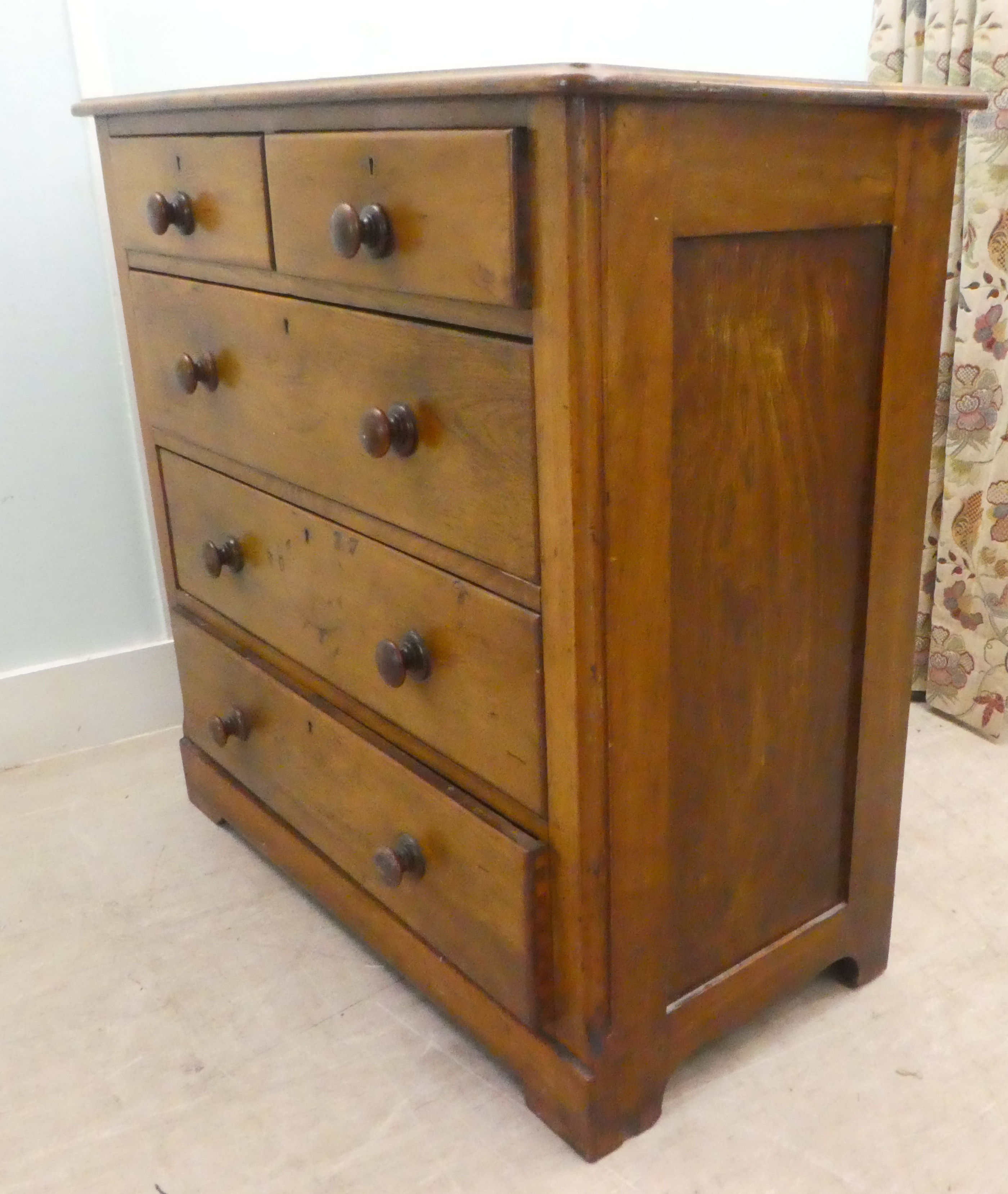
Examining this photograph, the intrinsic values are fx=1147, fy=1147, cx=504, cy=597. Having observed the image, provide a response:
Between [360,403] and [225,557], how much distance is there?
39 centimetres

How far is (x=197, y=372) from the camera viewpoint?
128cm

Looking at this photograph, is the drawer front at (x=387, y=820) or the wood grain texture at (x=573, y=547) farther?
the drawer front at (x=387, y=820)

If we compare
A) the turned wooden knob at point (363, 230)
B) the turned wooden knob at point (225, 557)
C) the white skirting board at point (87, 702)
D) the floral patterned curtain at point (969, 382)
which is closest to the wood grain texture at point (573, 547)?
the turned wooden knob at point (363, 230)

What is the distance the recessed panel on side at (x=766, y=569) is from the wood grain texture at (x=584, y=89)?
4.0 inches

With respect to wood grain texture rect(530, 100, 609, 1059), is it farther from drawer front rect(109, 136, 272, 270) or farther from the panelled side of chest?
drawer front rect(109, 136, 272, 270)

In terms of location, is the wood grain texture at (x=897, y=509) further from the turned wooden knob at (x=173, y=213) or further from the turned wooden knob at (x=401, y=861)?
the turned wooden knob at (x=173, y=213)

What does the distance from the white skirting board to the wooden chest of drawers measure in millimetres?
646

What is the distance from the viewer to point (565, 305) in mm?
783

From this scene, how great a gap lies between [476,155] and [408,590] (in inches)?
15.4

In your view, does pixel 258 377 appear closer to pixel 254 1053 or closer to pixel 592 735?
pixel 592 735

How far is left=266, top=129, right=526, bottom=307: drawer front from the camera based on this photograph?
0.80m

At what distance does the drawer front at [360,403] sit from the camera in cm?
88

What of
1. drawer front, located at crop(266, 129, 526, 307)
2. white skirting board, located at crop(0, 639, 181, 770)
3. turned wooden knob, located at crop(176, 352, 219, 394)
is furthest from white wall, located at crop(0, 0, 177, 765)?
drawer front, located at crop(266, 129, 526, 307)

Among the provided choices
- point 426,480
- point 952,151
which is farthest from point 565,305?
point 952,151
